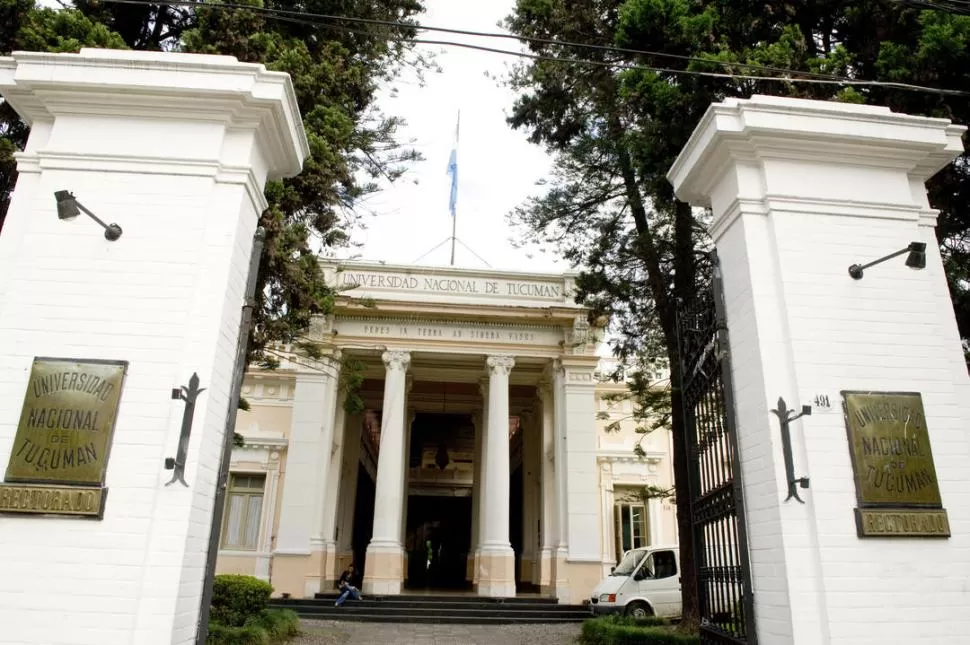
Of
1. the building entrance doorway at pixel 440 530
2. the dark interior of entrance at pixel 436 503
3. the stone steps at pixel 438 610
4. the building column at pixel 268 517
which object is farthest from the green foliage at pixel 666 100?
the building entrance doorway at pixel 440 530

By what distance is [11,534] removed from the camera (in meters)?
3.97

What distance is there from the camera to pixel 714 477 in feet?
17.6

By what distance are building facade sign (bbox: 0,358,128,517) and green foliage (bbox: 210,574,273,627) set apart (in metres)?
6.07

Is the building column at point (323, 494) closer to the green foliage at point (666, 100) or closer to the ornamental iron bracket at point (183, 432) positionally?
Result: the green foliage at point (666, 100)

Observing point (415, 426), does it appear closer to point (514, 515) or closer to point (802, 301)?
point (514, 515)

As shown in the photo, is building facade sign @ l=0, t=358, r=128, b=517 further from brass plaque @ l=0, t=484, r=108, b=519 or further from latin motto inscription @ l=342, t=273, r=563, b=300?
latin motto inscription @ l=342, t=273, r=563, b=300

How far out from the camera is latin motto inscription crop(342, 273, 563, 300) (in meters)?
17.8

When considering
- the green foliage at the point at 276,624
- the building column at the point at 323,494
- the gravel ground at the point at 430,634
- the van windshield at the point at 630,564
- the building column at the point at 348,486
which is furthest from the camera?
the building column at the point at 348,486

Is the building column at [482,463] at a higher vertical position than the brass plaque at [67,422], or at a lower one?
higher

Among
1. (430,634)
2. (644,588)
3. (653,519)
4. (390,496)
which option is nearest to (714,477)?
(430,634)

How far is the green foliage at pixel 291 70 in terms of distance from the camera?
7262mm

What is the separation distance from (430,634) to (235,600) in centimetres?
382

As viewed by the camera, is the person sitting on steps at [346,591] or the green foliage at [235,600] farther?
the person sitting on steps at [346,591]

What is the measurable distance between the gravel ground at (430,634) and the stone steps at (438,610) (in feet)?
1.65
